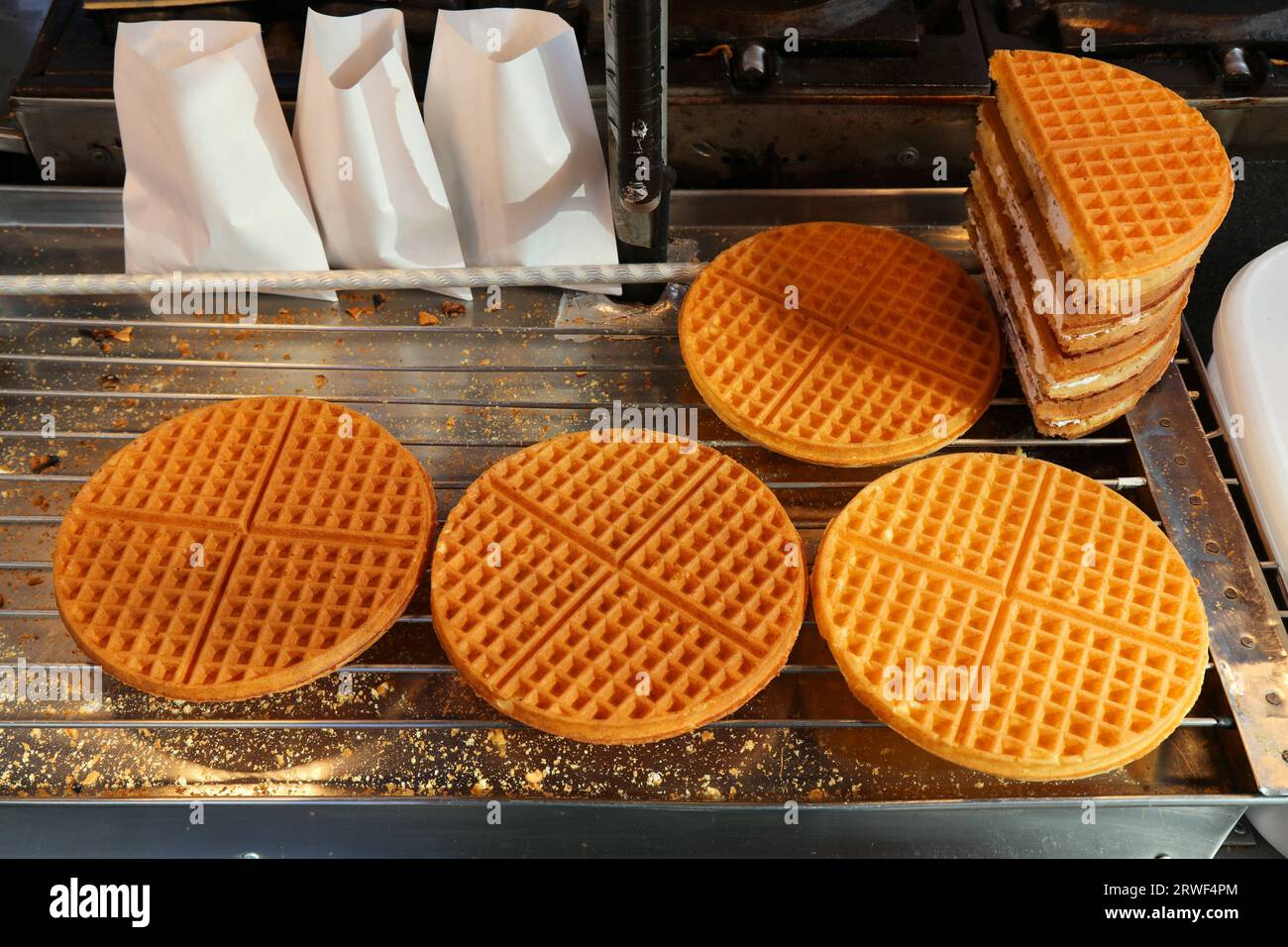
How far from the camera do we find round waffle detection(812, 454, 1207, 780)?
5.89 ft

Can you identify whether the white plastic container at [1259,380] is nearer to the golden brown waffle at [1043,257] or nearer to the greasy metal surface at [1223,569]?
the greasy metal surface at [1223,569]

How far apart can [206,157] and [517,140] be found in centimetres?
62

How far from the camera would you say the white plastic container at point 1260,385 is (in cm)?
210

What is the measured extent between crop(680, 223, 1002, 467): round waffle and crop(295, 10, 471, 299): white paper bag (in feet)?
1.94

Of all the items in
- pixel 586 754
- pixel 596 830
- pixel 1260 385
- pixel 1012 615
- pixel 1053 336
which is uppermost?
pixel 1053 336

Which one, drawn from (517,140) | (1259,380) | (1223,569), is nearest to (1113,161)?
(1259,380)

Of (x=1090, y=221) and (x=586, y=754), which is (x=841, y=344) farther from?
(x=586, y=754)

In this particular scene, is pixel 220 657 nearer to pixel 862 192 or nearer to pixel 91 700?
pixel 91 700

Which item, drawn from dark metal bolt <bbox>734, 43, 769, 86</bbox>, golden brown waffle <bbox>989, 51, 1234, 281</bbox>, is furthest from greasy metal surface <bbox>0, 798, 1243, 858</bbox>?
dark metal bolt <bbox>734, 43, 769, 86</bbox>

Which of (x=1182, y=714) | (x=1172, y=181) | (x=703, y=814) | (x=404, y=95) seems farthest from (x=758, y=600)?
(x=404, y=95)

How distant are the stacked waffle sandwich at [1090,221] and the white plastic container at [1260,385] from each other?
0.12 meters

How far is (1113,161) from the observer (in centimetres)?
209

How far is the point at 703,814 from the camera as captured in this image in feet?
6.02

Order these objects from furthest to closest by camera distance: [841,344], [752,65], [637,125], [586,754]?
[752,65], [841,344], [637,125], [586,754]
